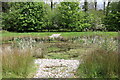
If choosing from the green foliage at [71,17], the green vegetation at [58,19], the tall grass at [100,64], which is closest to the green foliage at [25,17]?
the green vegetation at [58,19]

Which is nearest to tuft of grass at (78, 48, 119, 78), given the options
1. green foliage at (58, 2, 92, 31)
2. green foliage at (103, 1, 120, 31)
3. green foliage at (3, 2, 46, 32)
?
green foliage at (58, 2, 92, 31)

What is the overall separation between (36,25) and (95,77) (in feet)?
36.3

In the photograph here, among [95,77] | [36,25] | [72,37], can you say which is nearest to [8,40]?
[72,37]

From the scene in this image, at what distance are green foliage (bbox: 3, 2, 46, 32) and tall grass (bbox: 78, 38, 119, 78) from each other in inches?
402

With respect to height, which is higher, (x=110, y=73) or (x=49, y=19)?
(x=49, y=19)

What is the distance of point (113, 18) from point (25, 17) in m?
6.76

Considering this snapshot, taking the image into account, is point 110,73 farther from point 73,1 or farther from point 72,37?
point 73,1

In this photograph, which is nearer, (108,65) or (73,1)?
(108,65)

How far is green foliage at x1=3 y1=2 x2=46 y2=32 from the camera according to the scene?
13102 mm

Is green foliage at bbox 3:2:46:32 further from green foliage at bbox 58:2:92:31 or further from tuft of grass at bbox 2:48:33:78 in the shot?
tuft of grass at bbox 2:48:33:78

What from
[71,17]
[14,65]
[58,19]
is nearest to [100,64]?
[14,65]

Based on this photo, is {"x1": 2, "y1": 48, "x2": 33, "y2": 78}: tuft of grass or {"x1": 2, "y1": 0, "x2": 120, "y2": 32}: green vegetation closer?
{"x1": 2, "y1": 48, "x2": 33, "y2": 78}: tuft of grass

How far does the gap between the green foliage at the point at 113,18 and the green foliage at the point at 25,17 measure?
5.10 m

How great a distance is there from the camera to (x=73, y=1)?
1357 cm
